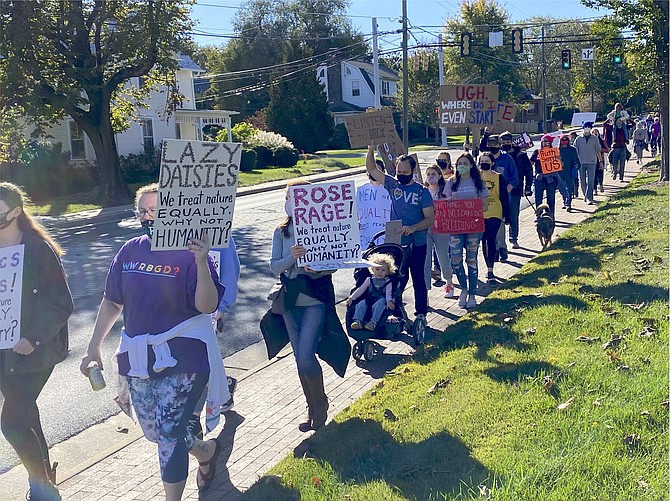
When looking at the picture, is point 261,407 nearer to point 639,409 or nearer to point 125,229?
point 639,409

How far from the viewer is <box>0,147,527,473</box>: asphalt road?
665cm

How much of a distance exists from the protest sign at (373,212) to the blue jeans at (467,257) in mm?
1572

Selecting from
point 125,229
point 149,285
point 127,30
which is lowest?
point 125,229

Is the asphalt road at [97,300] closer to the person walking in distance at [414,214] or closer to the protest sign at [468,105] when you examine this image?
the person walking in distance at [414,214]

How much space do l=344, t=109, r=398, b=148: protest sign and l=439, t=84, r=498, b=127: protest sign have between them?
1.81m

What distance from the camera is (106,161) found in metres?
29.9

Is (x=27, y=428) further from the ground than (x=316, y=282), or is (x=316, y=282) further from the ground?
(x=316, y=282)

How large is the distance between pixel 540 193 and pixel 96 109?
18635 millimetres

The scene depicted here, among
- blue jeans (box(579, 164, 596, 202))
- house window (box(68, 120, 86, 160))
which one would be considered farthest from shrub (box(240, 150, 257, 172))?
blue jeans (box(579, 164, 596, 202))

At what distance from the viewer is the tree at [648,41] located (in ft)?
70.1

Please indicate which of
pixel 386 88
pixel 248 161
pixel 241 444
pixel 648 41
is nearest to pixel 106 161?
pixel 248 161

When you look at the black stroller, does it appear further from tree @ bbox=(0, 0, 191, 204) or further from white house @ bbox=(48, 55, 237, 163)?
white house @ bbox=(48, 55, 237, 163)

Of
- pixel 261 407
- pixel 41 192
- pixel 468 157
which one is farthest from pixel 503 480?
pixel 41 192

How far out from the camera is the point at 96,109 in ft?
95.7
